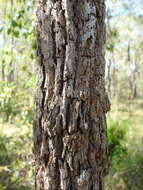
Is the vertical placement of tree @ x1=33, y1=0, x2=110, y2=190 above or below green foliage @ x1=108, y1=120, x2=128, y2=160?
above

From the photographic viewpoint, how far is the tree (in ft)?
4.88

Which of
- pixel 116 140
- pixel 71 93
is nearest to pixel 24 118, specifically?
pixel 71 93

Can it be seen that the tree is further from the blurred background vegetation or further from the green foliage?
the green foliage

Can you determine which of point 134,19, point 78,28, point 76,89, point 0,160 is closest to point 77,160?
point 76,89

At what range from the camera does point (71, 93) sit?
4.91ft

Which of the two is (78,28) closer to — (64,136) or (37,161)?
(64,136)

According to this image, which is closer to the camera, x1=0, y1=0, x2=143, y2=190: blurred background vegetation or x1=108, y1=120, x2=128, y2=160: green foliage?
x1=0, y1=0, x2=143, y2=190: blurred background vegetation

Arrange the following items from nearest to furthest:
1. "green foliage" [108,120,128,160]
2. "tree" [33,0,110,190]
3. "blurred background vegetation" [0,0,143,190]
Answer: "tree" [33,0,110,190]
"blurred background vegetation" [0,0,143,190]
"green foliage" [108,120,128,160]

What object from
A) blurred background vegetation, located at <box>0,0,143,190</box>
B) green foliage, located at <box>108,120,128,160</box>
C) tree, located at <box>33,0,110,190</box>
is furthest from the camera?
green foliage, located at <box>108,120,128,160</box>

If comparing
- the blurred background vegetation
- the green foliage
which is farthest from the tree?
the green foliage

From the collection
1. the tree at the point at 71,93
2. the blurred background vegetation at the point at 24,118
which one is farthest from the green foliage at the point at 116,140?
the tree at the point at 71,93

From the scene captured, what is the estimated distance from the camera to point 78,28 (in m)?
1.49

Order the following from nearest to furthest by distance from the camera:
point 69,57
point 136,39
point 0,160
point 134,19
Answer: point 69,57 < point 0,160 < point 134,19 < point 136,39

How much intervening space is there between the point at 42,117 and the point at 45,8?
59 centimetres
